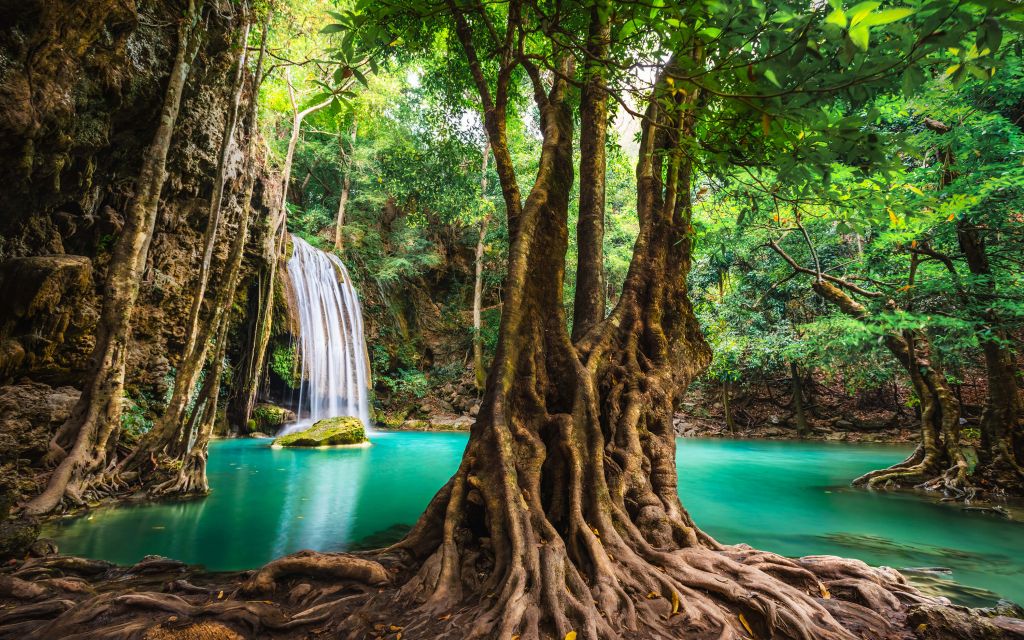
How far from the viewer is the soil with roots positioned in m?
2.37

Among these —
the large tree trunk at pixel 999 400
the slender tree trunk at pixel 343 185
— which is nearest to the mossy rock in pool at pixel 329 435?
the slender tree trunk at pixel 343 185

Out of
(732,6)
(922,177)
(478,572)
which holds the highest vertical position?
(922,177)

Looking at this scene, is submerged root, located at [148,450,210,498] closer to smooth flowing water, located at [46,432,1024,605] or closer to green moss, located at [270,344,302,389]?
smooth flowing water, located at [46,432,1024,605]

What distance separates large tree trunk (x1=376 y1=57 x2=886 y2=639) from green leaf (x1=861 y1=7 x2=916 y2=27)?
115cm

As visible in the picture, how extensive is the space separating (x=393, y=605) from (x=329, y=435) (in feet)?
36.7

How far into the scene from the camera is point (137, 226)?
547 centimetres

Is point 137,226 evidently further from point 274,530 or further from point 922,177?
point 922,177

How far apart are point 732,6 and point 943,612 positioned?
10.9 feet

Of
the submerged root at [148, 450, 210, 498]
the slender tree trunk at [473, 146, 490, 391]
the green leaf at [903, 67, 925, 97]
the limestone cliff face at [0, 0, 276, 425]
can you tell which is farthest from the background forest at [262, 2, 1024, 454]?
the submerged root at [148, 450, 210, 498]

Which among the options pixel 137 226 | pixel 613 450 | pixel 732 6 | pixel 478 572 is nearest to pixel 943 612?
pixel 613 450

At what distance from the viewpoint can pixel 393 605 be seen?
263 centimetres

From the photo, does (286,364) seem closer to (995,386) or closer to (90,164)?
(90,164)

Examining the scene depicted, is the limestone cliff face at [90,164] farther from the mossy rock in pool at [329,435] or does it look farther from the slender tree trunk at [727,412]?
the slender tree trunk at [727,412]

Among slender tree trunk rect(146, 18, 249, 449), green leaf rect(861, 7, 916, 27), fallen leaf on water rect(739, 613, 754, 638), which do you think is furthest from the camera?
slender tree trunk rect(146, 18, 249, 449)
